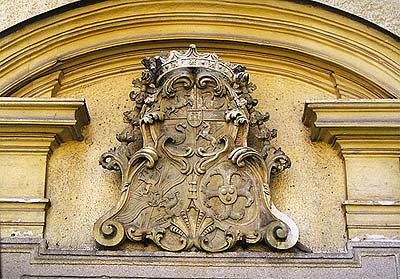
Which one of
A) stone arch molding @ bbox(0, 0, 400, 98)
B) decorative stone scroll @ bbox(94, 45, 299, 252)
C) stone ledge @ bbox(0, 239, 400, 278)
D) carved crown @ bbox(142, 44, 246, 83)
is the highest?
stone arch molding @ bbox(0, 0, 400, 98)

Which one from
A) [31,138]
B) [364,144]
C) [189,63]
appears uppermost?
[189,63]

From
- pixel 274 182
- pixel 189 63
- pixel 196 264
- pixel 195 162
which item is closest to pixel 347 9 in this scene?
pixel 189 63

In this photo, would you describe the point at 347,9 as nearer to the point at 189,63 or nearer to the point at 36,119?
the point at 189,63

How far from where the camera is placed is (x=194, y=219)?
4.87 metres

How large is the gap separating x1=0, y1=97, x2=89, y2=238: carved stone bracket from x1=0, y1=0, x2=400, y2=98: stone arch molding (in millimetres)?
266

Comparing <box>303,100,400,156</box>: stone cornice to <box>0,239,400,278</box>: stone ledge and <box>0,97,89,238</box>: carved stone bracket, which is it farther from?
<box>0,97,89,238</box>: carved stone bracket

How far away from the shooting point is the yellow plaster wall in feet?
16.4

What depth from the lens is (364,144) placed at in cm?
509

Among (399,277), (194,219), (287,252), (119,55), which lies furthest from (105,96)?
(399,277)

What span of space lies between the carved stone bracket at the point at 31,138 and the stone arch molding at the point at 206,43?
266 millimetres

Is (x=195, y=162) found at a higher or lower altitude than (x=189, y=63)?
lower

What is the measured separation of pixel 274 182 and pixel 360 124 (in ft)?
1.89

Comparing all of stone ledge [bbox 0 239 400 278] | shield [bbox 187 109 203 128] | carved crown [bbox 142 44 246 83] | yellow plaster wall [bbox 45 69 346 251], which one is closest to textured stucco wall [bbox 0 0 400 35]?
yellow plaster wall [bbox 45 69 346 251]

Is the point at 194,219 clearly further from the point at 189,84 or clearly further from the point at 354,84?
the point at 354,84
